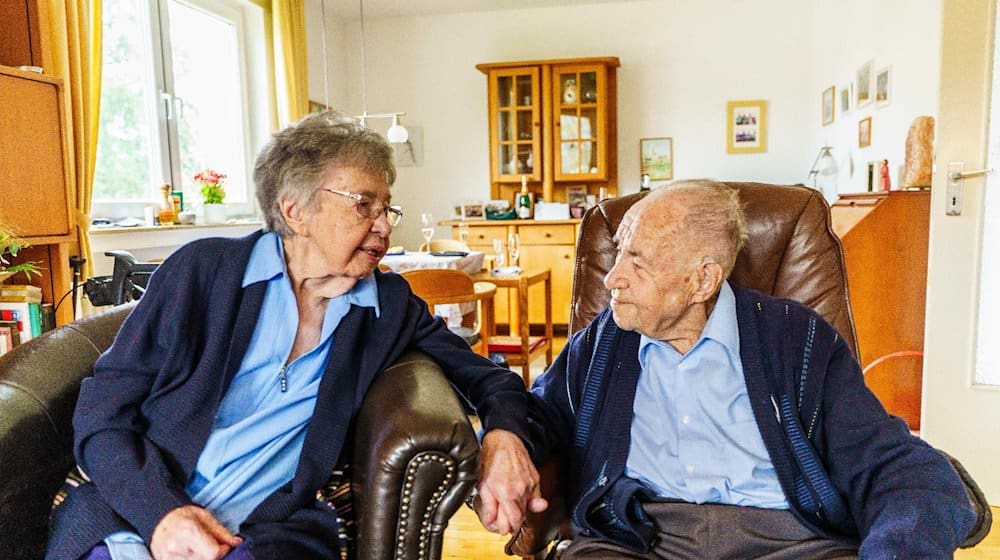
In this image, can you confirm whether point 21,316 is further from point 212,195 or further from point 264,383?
point 212,195

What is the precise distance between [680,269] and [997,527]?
5.72ft

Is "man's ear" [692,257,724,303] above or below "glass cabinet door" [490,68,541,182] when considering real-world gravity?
below

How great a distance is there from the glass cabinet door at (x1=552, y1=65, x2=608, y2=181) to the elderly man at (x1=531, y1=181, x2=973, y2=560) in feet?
14.3

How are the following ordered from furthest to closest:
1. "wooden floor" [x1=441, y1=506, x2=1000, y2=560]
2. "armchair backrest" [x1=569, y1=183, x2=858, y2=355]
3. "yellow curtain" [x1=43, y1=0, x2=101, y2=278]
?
"yellow curtain" [x1=43, y1=0, x2=101, y2=278], "wooden floor" [x1=441, y1=506, x2=1000, y2=560], "armchair backrest" [x1=569, y1=183, x2=858, y2=355]

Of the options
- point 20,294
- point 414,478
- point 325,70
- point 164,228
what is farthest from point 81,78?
point 325,70

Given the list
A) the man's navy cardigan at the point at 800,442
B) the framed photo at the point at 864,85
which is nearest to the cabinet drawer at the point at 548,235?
the framed photo at the point at 864,85

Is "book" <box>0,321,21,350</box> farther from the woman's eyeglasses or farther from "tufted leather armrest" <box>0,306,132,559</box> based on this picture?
the woman's eyeglasses

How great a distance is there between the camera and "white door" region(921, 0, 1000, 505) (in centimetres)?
230

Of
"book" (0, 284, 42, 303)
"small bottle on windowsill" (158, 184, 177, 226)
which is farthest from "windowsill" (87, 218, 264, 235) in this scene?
"book" (0, 284, 42, 303)

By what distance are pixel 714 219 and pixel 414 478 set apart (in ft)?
2.36

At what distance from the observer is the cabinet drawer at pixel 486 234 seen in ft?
18.3

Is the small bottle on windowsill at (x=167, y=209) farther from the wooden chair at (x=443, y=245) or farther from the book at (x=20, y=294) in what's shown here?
the book at (x=20, y=294)

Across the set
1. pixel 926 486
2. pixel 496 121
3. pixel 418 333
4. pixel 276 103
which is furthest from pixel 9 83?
pixel 496 121

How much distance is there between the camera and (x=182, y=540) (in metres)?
1.10
